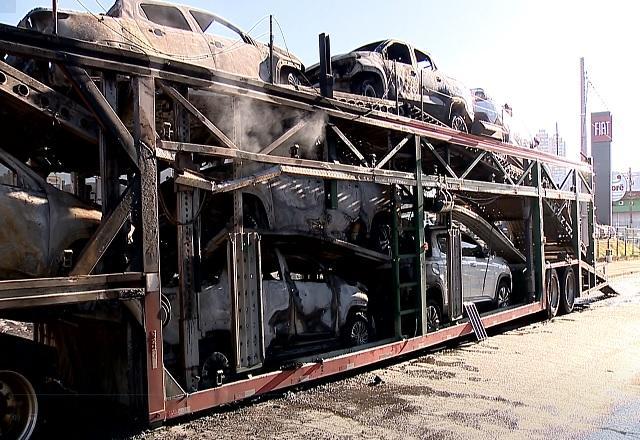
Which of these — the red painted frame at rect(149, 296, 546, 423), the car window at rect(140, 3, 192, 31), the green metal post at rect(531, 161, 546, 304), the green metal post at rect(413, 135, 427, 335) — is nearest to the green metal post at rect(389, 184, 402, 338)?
the red painted frame at rect(149, 296, 546, 423)

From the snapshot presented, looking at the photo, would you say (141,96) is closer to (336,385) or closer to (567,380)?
(336,385)

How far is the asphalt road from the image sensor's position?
567 centimetres

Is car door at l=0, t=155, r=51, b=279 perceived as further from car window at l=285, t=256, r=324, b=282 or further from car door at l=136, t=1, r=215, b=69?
car window at l=285, t=256, r=324, b=282

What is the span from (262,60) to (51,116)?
379cm

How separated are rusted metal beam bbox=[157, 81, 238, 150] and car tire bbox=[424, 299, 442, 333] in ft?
15.0

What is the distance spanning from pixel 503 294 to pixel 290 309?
20.8 feet

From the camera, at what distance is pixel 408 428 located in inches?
227

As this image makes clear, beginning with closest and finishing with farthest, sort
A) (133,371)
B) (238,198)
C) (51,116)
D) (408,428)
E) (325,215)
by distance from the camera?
(51,116), (133,371), (408,428), (238,198), (325,215)

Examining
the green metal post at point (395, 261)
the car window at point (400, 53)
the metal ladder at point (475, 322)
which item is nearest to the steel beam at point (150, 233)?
the green metal post at point (395, 261)

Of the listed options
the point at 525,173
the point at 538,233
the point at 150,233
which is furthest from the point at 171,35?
the point at 538,233

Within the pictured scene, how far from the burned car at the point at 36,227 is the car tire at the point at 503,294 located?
8.85 metres

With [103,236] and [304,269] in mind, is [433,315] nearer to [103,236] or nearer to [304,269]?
[304,269]

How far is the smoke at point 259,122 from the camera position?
6613 millimetres

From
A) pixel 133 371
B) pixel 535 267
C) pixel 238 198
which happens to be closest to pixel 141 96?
pixel 238 198
